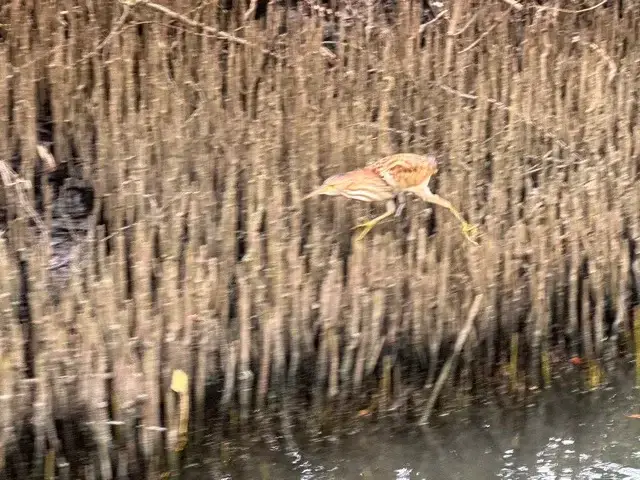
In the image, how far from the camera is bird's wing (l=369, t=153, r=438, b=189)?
7.90ft

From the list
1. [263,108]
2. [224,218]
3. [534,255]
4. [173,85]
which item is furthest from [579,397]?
[173,85]

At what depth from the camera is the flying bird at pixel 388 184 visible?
2.38 meters

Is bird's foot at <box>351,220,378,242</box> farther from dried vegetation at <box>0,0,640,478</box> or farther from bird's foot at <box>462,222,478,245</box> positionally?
bird's foot at <box>462,222,478,245</box>

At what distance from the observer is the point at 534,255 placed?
2523 millimetres

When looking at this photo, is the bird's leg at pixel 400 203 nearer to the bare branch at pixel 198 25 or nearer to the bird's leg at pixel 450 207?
the bird's leg at pixel 450 207

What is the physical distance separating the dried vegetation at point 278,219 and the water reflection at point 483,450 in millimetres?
122

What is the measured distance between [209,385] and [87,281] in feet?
1.41

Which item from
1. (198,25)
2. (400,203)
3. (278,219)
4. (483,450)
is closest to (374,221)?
(400,203)

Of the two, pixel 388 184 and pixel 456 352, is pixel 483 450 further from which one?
pixel 388 184

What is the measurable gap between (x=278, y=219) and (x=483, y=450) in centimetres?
86

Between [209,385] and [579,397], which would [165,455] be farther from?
[579,397]

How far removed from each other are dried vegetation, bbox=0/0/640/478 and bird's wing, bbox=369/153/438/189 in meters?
0.16

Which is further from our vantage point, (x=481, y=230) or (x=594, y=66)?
(x=594, y=66)

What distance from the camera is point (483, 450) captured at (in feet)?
7.13
